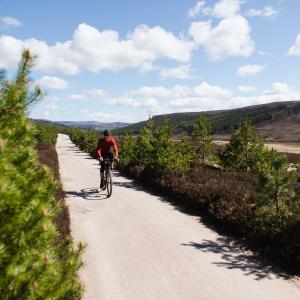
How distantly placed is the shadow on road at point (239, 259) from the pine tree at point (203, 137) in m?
14.2

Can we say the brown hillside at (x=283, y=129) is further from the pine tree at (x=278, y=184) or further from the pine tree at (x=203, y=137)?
the pine tree at (x=278, y=184)

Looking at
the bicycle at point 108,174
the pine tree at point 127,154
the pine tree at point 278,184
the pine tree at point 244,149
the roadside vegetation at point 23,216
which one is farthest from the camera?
the pine tree at point 127,154

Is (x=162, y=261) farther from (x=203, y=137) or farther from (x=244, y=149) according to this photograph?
(x=203, y=137)

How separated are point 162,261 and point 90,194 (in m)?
7.87

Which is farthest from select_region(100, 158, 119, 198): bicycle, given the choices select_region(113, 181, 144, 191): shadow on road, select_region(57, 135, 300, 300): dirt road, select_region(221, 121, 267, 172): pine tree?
select_region(221, 121, 267, 172): pine tree

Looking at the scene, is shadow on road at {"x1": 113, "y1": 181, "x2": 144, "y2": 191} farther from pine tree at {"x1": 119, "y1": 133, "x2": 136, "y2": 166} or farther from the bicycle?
pine tree at {"x1": 119, "y1": 133, "x2": 136, "y2": 166}


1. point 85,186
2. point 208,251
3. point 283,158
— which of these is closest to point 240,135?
point 85,186

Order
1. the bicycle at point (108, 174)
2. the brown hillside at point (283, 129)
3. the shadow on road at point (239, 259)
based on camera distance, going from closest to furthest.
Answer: the shadow on road at point (239, 259)
the bicycle at point (108, 174)
the brown hillside at point (283, 129)

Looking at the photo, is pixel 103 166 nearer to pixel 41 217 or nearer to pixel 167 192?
pixel 167 192

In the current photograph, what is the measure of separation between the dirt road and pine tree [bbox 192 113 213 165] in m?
11.4

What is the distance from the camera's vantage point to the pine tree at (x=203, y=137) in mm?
24203

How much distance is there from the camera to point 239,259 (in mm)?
8766

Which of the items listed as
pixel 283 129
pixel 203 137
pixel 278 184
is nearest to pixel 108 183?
pixel 278 184

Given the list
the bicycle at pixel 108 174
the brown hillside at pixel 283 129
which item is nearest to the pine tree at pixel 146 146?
the bicycle at pixel 108 174
